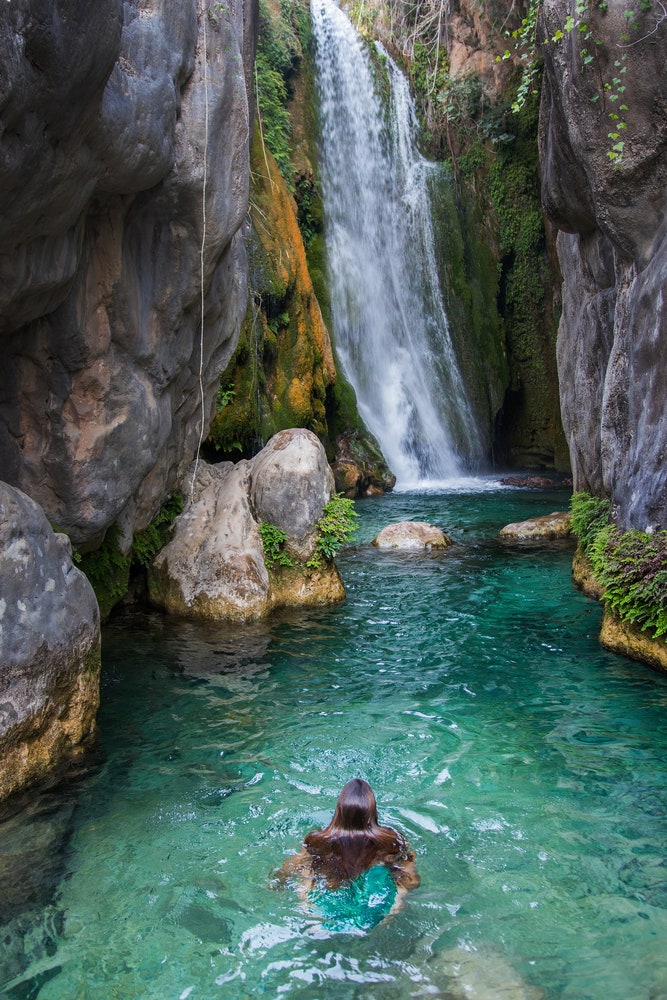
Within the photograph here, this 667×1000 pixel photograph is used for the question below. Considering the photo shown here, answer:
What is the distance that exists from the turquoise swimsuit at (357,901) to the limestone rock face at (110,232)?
13.8ft

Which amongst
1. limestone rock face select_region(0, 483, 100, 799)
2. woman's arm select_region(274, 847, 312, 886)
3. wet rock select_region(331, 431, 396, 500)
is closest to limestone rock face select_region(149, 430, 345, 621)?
limestone rock face select_region(0, 483, 100, 799)

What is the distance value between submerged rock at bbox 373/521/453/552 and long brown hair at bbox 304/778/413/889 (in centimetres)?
933

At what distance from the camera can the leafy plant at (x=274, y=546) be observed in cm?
1009

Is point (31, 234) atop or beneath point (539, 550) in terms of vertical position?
atop

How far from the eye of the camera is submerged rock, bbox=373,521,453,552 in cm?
1353

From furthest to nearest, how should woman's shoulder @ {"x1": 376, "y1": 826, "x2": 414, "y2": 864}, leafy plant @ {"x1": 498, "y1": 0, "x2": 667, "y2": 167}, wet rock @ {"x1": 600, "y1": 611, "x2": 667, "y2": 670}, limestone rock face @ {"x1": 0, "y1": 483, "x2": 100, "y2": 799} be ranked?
leafy plant @ {"x1": 498, "y1": 0, "x2": 667, "y2": 167}
wet rock @ {"x1": 600, "y1": 611, "x2": 667, "y2": 670}
limestone rock face @ {"x1": 0, "y1": 483, "x2": 100, "y2": 799}
woman's shoulder @ {"x1": 376, "y1": 826, "x2": 414, "y2": 864}

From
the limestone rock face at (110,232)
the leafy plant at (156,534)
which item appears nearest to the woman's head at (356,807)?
the limestone rock face at (110,232)

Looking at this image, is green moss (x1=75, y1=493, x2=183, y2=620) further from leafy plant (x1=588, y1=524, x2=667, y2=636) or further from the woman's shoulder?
leafy plant (x1=588, y1=524, x2=667, y2=636)

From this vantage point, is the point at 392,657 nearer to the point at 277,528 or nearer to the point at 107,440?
the point at 277,528

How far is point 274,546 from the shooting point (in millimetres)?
10078

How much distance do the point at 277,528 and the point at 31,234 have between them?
5552 mm

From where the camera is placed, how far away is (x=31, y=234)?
207 inches

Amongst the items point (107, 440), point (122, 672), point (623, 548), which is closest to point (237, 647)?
point (122, 672)

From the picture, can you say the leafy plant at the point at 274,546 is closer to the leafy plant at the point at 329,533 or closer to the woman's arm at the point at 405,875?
the leafy plant at the point at 329,533
